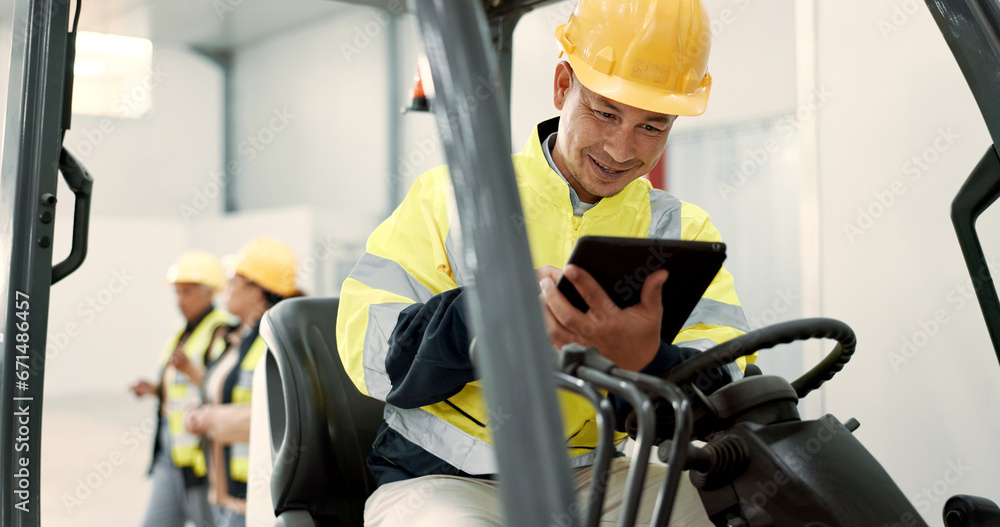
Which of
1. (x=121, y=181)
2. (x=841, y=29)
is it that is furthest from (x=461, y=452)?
(x=121, y=181)

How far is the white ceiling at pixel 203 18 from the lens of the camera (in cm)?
948

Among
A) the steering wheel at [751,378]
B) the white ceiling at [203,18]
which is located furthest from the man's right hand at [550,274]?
the white ceiling at [203,18]

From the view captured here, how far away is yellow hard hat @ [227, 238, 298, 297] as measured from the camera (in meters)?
3.65

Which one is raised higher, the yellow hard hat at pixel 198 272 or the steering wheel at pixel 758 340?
the yellow hard hat at pixel 198 272

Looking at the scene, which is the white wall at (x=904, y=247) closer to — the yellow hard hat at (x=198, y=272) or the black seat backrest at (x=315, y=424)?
the black seat backrest at (x=315, y=424)

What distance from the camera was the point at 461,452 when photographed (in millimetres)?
1442

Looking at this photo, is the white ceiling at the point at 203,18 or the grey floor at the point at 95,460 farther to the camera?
the white ceiling at the point at 203,18

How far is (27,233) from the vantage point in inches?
59.7

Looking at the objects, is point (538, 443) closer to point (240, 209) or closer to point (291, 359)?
point (291, 359)

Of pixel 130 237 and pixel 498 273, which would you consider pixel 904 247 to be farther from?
pixel 130 237

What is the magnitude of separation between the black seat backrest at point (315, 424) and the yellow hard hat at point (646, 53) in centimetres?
79

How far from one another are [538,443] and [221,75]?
1124cm

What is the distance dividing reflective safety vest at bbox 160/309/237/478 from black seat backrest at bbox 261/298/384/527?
1.82 meters

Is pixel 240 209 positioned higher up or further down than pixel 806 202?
higher up
